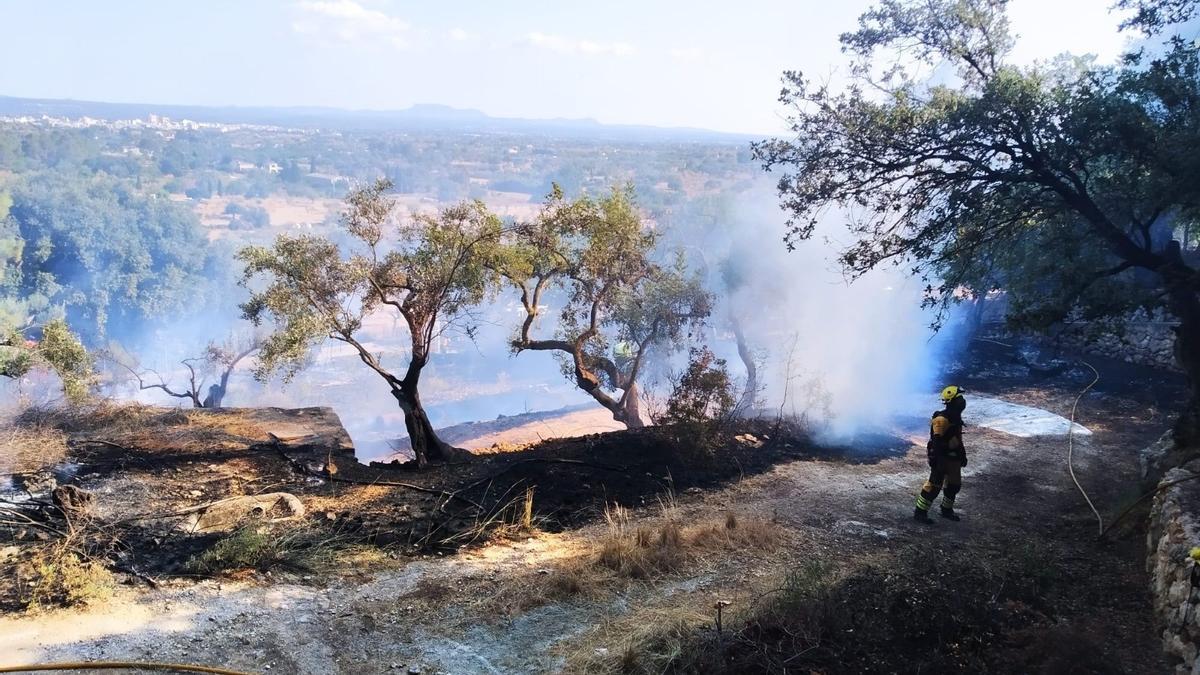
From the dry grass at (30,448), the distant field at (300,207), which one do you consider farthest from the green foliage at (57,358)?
the distant field at (300,207)

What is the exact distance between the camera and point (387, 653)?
584cm

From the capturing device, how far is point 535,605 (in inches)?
266

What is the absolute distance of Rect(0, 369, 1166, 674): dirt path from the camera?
567 centimetres

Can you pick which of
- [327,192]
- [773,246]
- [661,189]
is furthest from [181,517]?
[327,192]

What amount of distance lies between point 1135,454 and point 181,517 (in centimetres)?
1457

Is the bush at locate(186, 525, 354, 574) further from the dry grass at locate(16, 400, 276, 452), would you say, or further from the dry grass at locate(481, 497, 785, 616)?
the dry grass at locate(16, 400, 276, 452)

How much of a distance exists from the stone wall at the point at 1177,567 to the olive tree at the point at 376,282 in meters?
9.58

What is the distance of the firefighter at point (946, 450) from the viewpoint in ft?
29.7

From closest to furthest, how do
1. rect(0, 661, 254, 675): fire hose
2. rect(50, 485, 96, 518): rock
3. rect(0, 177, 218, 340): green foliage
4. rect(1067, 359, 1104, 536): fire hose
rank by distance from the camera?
rect(0, 661, 254, 675): fire hose, rect(50, 485, 96, 518): rock, rect(1067, 359, 1104, 536): fire hose, rect(0, 177, 218, 340): green foliage

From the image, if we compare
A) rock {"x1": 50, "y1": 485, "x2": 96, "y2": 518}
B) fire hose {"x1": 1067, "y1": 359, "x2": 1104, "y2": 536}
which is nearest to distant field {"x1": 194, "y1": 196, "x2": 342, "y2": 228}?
fire hose {"x1": 1067, "y1": 359, "x2": 1104, "y2": 536}

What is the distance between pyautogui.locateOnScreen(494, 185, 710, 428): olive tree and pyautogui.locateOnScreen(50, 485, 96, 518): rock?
6.94 m

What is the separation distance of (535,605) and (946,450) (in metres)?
5.44

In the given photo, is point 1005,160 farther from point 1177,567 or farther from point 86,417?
point 86,417

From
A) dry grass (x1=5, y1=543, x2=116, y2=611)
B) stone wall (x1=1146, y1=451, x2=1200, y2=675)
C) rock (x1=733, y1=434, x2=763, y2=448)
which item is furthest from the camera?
rock (x1=733, y1=434, x2=763, y2=448)
